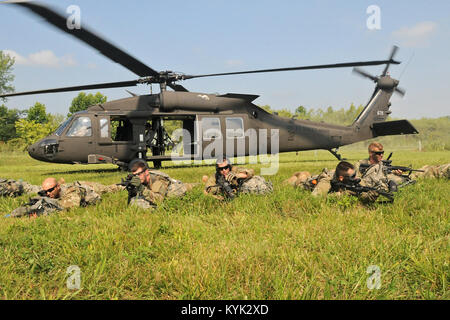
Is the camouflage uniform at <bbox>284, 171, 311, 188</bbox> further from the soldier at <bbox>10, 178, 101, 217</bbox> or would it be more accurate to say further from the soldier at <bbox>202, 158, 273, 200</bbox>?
the soldier at <bbox>10, 178, 101, 217</bbox>

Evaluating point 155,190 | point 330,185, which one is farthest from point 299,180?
point 155,190

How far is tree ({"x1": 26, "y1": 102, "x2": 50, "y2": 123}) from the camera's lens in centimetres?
6076

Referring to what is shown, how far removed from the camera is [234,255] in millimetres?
2826

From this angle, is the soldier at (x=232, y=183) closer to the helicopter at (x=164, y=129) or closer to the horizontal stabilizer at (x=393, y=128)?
the helicopter at (x=164, y=129)

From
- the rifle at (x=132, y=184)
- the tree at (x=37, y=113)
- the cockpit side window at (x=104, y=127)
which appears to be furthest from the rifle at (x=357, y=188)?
the tree at (x=37, y=113)

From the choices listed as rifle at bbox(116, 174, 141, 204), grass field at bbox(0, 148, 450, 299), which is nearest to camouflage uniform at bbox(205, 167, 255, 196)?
rifle at bbox(116, 174, 141, 204)

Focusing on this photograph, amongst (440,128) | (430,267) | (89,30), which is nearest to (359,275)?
(430,267)

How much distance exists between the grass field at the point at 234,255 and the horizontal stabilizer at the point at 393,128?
36.0 feet

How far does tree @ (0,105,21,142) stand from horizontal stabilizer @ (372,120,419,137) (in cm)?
5512

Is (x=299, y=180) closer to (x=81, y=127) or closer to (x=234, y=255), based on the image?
(x=234, y=255)

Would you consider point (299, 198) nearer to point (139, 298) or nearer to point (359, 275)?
point (359, 275)

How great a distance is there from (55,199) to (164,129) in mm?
7561

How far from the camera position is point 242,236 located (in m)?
3.46

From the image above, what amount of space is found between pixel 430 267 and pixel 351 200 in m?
2.40
